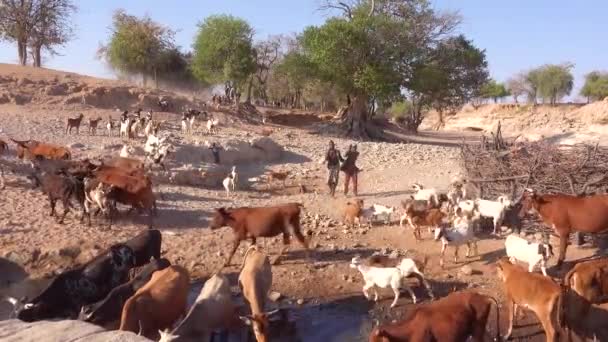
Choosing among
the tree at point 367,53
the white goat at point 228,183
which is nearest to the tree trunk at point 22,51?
the tree at point 367,53

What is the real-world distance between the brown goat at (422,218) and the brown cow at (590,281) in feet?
14.1

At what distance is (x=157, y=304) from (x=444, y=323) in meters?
3.71

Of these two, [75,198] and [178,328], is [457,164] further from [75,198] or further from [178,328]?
[178,328]

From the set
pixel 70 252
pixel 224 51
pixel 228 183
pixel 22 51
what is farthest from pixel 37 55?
pixel 70 252

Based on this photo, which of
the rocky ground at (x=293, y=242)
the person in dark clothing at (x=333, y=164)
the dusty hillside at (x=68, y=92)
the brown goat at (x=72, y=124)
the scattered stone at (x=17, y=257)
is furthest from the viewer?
the dusty hillside at (x=68, y=92)

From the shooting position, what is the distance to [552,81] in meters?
75.1

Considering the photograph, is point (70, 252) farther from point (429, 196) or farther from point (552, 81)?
point (552, 81)

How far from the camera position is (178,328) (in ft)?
28.5

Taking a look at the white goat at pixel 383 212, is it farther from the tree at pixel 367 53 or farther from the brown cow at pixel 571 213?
the tree at pixel 367 53

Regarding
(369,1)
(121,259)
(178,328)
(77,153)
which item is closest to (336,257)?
(121,259)

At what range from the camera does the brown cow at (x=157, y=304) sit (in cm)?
877

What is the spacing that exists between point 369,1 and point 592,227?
3077 centimetres

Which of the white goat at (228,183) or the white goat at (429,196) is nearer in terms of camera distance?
the white goat at (429,196)

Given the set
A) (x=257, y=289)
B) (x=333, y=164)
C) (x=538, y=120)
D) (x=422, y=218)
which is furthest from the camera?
(x=538, y=120)
